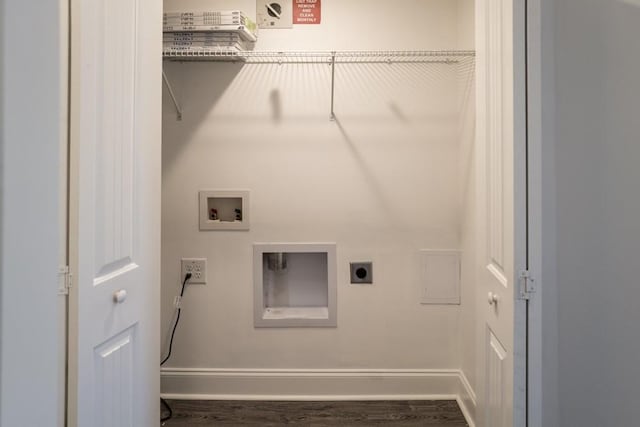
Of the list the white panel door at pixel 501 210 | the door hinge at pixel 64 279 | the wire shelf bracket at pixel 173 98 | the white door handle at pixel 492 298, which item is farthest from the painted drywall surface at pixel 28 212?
the wire shelf bracket at pixel 173 98

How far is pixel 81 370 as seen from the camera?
3.53 feet

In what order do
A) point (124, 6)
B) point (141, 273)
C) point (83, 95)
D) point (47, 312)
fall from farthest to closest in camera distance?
point (141, 273) < point (124, 6) < point (83, 95) < point (47, 312)

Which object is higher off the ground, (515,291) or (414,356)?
(515,291)

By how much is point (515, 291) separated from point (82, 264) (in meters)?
1.15

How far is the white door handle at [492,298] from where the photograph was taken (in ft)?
4.34

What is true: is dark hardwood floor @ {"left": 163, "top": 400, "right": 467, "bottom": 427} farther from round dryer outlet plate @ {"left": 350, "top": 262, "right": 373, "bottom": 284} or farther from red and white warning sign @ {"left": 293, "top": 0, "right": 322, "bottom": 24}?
red and white warning sign @ {"left": 293, "top": 0, "right": 322, "bottom": 24}

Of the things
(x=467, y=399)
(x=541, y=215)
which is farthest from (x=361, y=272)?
(x=541, y=215)

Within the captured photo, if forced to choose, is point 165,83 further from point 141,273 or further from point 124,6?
point 141,273

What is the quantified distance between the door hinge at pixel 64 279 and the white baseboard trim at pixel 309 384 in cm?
151

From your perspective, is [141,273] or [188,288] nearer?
[141,273]

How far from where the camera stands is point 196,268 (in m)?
2.36

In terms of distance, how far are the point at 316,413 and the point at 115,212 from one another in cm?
155

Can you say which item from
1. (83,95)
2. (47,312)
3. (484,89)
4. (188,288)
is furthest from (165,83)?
(47,312)

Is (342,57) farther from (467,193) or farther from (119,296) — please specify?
(119,296)
